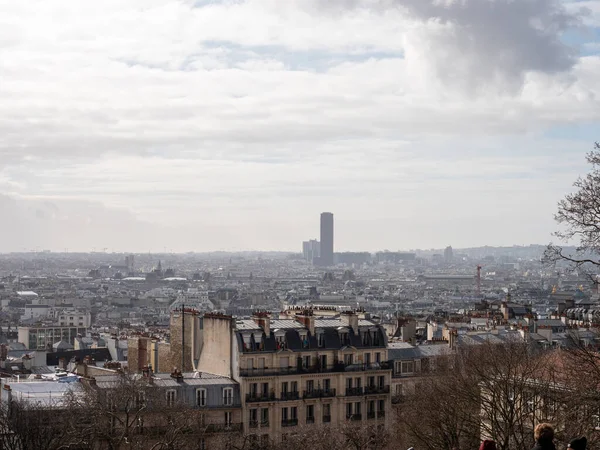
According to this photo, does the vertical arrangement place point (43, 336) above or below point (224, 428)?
below

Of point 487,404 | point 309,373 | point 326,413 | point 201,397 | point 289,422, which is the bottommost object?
point 289,422

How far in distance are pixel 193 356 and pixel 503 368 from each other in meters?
14.5

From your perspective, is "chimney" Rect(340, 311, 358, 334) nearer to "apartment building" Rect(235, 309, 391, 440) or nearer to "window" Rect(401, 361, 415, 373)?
"apartment building" Rect(235, 309, 391, 440)

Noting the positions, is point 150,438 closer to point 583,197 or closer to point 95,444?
point 95,444

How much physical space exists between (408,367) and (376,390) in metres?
3.72

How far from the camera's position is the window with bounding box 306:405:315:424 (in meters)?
45.5

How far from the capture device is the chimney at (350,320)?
48.3 meters

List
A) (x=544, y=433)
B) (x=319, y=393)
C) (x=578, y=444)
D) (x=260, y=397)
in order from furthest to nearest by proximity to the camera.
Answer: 1. (x=319, y=393)
2. (x=260, y=397)
3. (x=544, y=433)
4. (x=578, y=444)

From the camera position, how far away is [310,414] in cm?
4559

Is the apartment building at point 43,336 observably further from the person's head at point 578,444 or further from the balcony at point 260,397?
the person's head at point 578,444

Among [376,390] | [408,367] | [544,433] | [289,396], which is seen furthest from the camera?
[408,367]

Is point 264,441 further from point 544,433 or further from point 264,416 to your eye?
point 544,433

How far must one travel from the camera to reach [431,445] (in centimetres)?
3856

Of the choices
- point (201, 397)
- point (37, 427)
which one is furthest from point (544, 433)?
point (201, 397)
